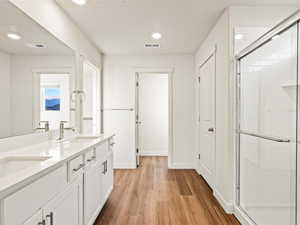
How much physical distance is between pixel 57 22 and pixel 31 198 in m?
2.16

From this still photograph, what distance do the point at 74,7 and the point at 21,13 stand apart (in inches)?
37.8

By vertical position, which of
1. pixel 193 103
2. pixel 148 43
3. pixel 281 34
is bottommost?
pixel 193 103

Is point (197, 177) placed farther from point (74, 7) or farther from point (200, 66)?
point (74, 7)

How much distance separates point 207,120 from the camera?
4137mm

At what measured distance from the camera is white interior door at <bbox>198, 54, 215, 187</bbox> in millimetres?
3770

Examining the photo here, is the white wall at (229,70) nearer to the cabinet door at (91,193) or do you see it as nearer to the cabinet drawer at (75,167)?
the cabinet door at (91,193)

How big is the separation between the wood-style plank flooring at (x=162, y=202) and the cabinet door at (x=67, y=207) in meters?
0.80

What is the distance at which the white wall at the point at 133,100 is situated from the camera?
17.1 feet

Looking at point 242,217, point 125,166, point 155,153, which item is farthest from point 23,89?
point 155,153

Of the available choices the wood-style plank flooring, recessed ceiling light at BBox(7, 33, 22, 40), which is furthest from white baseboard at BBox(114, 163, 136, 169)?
recessed ceiling light at BBox(7, 33, 22, 40)

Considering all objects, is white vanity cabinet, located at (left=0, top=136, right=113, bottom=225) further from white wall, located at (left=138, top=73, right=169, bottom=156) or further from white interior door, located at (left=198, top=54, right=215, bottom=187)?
white wall, located at (left=138, top=73, right=169, bottom=156)

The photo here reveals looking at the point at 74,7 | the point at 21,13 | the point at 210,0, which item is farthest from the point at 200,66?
the point at 21,13

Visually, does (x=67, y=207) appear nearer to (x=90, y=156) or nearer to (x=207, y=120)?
(x=90, y=156)

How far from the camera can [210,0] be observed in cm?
273
